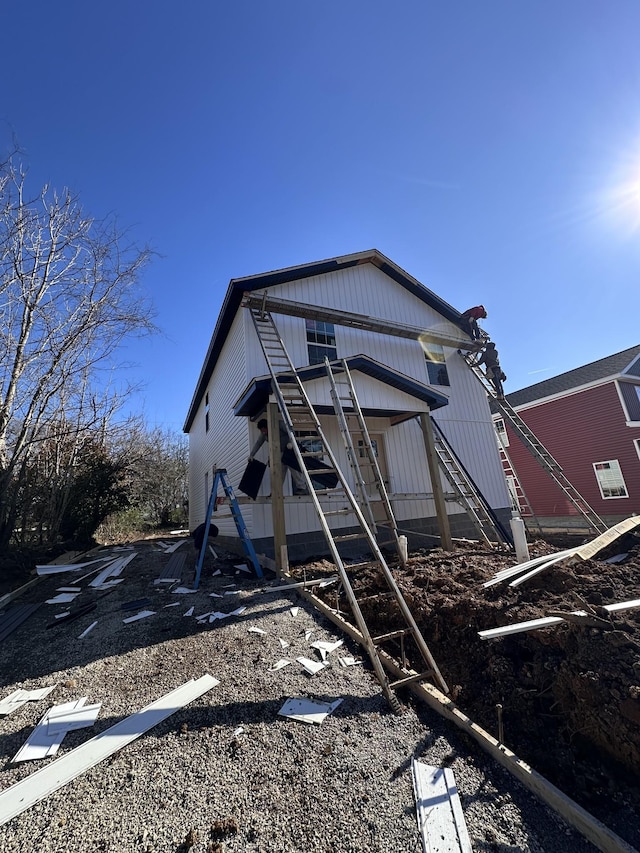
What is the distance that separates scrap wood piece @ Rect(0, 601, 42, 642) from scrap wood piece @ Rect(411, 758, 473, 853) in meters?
5.32

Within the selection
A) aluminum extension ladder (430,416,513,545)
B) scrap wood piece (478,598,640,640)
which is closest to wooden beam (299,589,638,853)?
scrap wood piece (478,598,640,640)

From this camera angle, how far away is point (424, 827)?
1.80 metres

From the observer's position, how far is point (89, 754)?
2.31 meters

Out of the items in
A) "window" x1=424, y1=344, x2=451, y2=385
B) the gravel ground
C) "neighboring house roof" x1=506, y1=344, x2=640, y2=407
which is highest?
"neighboring house roof" x1=506, y1=344, x2=640, y2=407

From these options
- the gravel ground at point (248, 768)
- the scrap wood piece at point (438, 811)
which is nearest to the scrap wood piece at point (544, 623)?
the gravel ground at point (248, 768)

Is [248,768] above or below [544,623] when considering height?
below

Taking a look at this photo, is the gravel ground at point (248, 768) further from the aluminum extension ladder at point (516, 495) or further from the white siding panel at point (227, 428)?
the aluminum extension ladder at point (516, 495)

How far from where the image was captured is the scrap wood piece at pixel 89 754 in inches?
78.7

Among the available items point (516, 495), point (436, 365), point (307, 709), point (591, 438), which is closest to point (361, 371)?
point (436, 365)

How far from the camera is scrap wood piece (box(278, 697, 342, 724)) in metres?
2.63

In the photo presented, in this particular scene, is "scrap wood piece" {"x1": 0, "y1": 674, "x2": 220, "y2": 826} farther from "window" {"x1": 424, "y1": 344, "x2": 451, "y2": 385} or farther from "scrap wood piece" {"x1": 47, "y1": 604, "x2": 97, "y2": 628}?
"window" {"x1": 424, "y1": 344, "x2": 451, "y2": 385}

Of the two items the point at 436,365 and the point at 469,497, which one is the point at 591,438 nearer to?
the point at 436,365

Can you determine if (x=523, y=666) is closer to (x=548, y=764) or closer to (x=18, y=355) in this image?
(x=548, y=764)

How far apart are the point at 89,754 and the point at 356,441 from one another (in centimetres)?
756
